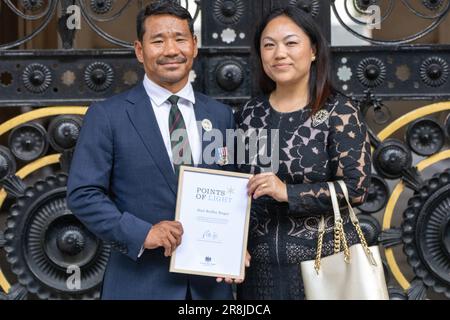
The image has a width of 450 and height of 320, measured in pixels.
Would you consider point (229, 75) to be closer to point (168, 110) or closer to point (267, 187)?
point (168, 110)

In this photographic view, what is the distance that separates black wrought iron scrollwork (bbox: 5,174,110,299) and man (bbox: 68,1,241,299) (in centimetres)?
122

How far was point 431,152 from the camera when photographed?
4.21 metres

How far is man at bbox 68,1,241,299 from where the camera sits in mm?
2799

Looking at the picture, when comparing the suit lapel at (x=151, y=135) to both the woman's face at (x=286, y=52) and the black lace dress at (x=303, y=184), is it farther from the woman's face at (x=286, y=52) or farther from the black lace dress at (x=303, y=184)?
the woman's face at (x=286, y=52)

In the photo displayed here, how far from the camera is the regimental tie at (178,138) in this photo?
2912mm

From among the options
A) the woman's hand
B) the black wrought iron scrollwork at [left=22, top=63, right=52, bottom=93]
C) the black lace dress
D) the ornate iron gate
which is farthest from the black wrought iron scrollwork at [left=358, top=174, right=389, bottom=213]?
the black wrought iron scrollwork at [left=22, top=63, right=52, bottom=93]

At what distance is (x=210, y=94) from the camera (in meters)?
4.12

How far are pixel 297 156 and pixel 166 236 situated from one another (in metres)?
0.56

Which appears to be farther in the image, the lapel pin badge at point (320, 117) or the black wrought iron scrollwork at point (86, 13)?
the black wrought iron scrollwork at point (86, 13)

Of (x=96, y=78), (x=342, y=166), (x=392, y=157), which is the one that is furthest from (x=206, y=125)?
(x=392, y=157)

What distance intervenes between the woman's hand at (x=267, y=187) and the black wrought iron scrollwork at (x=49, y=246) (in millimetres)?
1609

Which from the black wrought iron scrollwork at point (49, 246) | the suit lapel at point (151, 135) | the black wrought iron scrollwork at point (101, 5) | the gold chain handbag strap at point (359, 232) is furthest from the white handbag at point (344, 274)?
the black wrought iron scrollwork at point (101, 5)

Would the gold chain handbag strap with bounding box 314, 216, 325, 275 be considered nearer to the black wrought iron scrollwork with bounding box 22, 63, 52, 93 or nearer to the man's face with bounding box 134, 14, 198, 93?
the man's face with bounding box 134, 14, 198, 93

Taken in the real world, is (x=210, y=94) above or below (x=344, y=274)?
above
